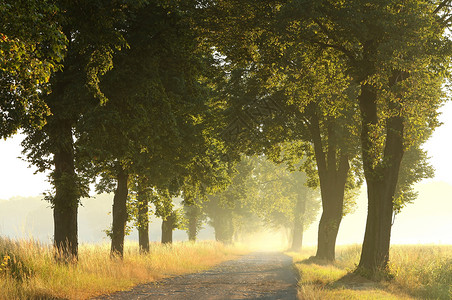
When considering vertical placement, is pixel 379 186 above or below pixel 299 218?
above

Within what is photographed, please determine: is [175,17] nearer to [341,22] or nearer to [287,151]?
[341,22]

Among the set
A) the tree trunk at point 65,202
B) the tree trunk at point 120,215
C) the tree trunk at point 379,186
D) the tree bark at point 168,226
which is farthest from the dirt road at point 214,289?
the tree bark at point 168,226

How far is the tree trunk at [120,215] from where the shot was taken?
1698 cm

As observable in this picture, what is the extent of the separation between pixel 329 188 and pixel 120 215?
12942mm

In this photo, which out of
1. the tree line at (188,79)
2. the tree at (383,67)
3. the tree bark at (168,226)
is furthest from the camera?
the tree bark at (168,226)

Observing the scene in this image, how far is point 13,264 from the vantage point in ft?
31.8

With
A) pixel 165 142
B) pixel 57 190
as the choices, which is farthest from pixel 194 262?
pixel 57 190

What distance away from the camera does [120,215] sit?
17.5m

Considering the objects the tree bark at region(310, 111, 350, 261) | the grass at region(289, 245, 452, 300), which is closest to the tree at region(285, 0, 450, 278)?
the grass at region(289, 245, 452, 300)

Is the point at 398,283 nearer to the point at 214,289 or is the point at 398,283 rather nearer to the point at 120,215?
the point at 214,289

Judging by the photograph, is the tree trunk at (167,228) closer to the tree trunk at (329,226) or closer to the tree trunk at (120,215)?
the tree trunk at (120,215)

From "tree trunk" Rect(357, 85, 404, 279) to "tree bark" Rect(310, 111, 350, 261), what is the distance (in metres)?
7.25

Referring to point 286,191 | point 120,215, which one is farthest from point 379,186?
point 286,191

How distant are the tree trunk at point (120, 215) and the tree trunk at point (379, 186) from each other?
33.6ft
